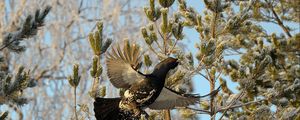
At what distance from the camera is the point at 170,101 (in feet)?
12.3

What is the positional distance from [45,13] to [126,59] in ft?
4.02

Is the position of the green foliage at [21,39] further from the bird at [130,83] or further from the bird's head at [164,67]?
the bird's head at [164,67]

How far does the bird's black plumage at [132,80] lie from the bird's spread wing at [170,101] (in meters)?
0.05

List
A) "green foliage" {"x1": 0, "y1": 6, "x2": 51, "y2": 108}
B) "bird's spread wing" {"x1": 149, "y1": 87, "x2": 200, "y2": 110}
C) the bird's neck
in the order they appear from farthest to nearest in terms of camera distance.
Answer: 1. "green foliage" {"x1": 0, "y1": 6, "x2": 51, "y2": 108}
2. "bird's spread wing" {"x1": 149, "y1": 87, "x2": 200, "y2": 110}
3. the bird's neck

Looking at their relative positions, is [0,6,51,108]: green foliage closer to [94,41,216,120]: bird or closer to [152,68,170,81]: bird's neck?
[94,41,216,120]: bird

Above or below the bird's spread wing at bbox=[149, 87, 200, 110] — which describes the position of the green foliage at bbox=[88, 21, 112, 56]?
above

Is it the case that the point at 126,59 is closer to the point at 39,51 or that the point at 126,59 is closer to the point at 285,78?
the point at 285,78

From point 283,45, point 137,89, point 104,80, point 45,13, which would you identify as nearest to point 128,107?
point 137,89

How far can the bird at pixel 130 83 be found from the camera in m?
3.41

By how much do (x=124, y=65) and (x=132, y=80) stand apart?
128mm

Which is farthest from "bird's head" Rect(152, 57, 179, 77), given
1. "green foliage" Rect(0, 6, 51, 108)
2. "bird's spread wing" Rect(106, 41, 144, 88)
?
"green foliage" Rect(0, 6, 51, 108)

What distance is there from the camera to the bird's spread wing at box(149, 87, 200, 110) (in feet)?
12.1

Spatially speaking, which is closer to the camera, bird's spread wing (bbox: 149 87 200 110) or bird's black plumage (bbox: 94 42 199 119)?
bird's black plumage (bbox: 94 42 199 119)

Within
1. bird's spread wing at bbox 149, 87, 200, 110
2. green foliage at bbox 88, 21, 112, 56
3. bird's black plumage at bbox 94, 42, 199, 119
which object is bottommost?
bird's spread wing at bbox 149, 87, 200, 110
